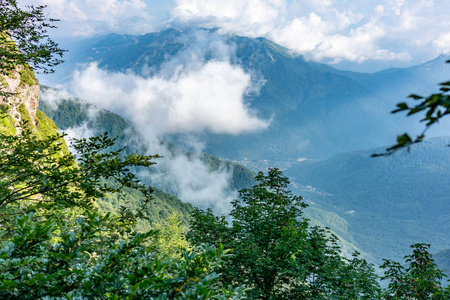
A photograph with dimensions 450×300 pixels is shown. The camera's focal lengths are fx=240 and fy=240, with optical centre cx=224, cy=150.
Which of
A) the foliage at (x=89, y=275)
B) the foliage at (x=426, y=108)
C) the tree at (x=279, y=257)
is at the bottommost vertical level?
the foliage at (x=89, y=275)

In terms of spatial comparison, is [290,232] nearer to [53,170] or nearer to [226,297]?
[226,297]

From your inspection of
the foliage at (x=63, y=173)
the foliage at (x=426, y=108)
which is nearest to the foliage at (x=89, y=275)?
the foliage at (x=63, y=173)

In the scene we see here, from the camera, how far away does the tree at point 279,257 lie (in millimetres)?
10750

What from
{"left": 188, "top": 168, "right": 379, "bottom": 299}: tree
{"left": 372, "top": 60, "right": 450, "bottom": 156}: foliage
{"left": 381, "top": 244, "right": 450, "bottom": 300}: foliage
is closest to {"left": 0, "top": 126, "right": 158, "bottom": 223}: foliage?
{"left": 188, "top": 168, "right": 379, "bottom": 299}: tree

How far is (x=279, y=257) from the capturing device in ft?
37.7

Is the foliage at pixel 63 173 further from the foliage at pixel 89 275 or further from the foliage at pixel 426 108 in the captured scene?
the foliage at pixel 426 108

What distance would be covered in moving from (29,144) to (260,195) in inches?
458

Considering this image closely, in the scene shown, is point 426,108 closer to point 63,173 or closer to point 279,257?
point 63,173

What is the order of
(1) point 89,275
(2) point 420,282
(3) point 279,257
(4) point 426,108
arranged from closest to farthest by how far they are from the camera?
(4) point 426,108 < (1) point 89,275 < (2) point 420,282 < (3) point 279,257

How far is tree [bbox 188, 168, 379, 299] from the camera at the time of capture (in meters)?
10.8

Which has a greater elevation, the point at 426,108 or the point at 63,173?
the point at 63,173

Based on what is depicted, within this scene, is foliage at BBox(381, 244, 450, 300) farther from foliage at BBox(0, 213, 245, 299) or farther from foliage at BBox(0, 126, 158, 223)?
foliage at BBox(0, 126, 158, 223)

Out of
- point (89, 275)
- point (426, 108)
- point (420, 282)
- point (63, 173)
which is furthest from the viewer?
point (420, 282)

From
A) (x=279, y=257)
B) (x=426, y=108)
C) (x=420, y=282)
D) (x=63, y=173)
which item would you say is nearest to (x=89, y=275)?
(x=63, y=173)
